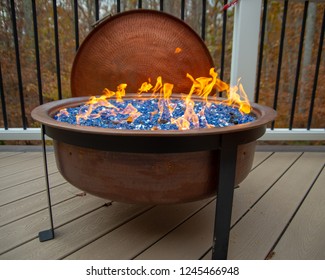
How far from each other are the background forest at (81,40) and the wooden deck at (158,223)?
8.69ft

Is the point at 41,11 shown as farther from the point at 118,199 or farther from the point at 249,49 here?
the point at 118,199

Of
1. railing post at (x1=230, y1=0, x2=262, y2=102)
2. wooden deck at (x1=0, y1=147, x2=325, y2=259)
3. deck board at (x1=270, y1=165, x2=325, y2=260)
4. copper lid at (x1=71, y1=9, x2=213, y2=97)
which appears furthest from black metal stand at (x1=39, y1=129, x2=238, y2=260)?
railing post at (x1=230, y1=0, x2=262, y2=102)

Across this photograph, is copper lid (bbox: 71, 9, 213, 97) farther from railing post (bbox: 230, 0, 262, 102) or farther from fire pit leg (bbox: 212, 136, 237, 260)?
fire pit leg (bbox: 212, 136, 237, 260)

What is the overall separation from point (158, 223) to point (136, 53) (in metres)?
1.15

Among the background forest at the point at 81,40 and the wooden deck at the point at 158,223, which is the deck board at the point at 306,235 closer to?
the wooden deck at the point at 158,223

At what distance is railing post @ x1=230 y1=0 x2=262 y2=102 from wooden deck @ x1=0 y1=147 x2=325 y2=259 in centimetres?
78

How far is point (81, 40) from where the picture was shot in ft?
14.3

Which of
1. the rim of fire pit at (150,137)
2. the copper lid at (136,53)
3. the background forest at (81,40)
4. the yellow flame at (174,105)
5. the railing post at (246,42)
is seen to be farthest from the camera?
the background forest at (81,40)

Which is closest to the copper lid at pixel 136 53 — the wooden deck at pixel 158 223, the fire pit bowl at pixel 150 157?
the fire pit bowl at pixel 150 157

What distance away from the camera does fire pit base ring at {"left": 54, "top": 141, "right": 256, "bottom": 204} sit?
1003 mm

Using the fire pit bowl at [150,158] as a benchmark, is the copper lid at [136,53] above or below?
above

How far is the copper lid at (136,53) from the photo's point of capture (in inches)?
76.9

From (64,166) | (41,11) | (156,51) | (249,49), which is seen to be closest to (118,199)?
(64,166)

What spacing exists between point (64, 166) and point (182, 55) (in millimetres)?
1198
